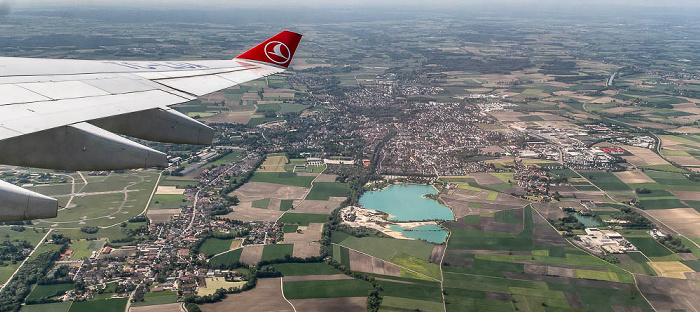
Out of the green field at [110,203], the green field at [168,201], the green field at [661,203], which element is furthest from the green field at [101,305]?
the green field at [661,203]

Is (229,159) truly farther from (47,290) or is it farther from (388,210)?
(47,290)

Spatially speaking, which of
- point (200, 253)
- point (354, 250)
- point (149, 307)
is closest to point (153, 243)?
point (200, 253)

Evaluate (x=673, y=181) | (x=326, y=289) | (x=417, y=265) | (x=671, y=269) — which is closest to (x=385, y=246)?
(x=417, y=265)

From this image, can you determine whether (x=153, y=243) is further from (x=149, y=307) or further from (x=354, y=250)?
(x=354, y=250)

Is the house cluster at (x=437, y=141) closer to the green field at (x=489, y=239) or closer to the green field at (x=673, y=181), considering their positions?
the green field at (x=489, y=239)

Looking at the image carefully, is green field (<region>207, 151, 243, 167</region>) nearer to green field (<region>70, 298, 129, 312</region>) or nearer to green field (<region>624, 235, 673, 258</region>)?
green field (<region>70, 298, 129, 312</region>)

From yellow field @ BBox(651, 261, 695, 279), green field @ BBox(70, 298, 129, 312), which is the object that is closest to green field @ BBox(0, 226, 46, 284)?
green field @ BBox(70, 298, 129, 312)

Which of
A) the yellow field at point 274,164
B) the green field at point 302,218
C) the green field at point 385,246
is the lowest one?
the green field at point 385,246
